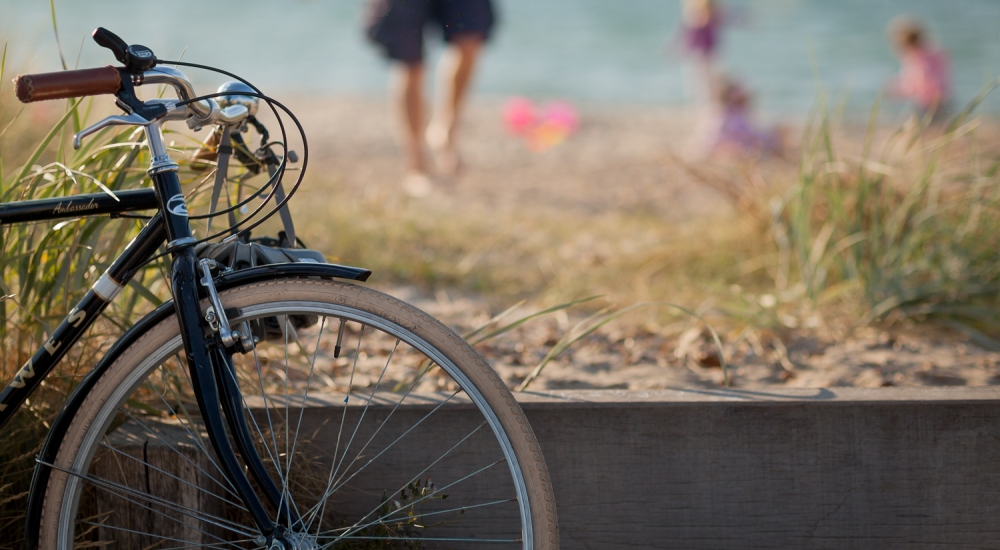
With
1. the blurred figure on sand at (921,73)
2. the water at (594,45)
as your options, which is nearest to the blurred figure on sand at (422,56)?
the blurred figure on sand at (921,73)

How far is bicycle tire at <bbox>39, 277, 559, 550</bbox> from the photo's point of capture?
1.45 m

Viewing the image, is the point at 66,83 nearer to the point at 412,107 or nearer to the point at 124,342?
the point at 124,342

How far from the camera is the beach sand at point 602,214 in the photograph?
2.57m

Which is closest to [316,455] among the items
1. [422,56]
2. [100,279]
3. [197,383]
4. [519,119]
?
[197,383]

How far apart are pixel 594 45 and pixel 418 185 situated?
16026 millimetres

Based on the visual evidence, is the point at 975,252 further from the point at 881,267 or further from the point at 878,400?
the point at 878,400

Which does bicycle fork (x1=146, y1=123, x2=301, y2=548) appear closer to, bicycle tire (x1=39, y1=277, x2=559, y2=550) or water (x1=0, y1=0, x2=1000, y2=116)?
bicycle tire (x1=39, y1=277, x2=559, y2=550)

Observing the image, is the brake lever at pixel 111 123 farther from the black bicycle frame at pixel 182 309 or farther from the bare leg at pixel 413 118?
the bare leg at pixel 413 118

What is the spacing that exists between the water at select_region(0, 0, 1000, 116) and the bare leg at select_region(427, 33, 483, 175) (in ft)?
18.1

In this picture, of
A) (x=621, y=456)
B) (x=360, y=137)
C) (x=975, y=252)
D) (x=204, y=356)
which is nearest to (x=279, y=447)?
(x=204, y=356)

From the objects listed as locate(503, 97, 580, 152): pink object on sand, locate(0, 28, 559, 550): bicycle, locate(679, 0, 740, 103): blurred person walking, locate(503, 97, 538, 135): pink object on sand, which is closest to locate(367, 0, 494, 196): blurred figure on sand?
locate(503, 97, 580, 152): pink object on sand

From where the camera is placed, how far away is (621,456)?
74.0 inches

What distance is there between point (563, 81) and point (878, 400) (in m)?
16.5

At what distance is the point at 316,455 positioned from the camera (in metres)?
1.93
